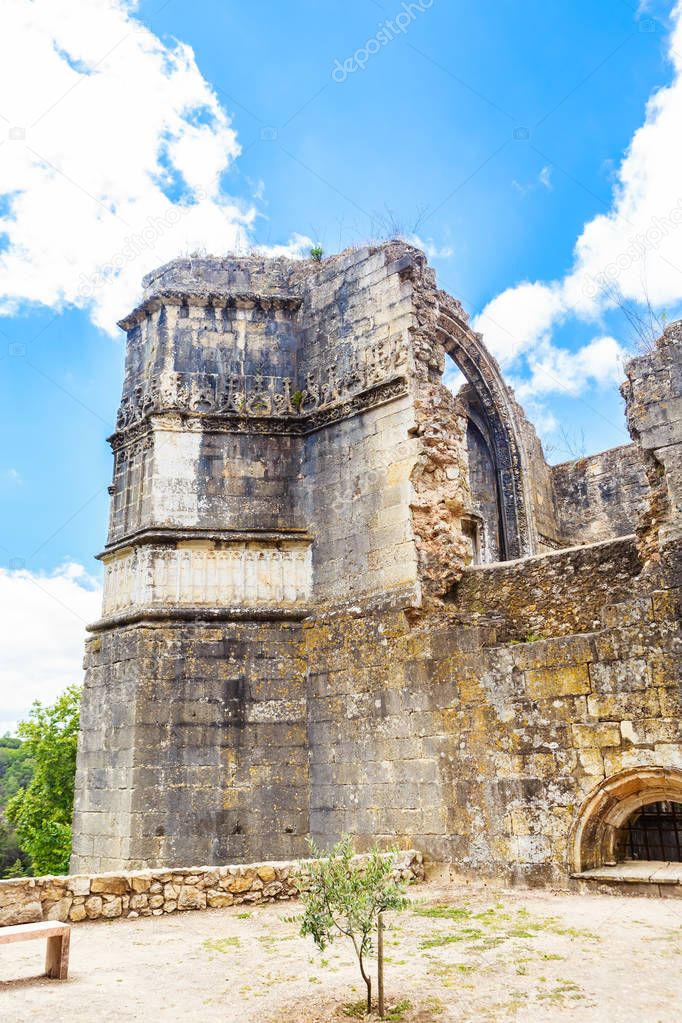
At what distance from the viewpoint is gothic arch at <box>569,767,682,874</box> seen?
7172 mm

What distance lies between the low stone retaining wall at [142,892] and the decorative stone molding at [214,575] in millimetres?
3652

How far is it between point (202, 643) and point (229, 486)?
2.05 meters

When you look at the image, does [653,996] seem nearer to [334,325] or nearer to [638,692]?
[638,692]

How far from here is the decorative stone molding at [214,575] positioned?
10250 mm

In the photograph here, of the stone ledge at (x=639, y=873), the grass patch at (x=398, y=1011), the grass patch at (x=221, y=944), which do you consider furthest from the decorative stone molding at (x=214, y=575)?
the grass patch at (x=398, y=1011)

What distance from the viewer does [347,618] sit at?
9820 millimetres

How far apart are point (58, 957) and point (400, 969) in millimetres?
1965

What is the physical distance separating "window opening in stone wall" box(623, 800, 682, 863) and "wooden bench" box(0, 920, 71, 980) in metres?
5.23

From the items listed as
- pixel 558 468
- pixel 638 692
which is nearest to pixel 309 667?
pixel 638 692

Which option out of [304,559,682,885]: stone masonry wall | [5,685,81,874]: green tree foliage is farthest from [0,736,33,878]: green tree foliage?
[304,559,682,885]: stone masonry wall

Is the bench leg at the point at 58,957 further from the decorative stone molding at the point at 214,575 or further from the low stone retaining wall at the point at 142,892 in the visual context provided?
the decorative stone molding at the point at 214,575

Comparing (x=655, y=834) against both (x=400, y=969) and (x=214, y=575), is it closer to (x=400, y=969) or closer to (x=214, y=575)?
(x=400, y=969)

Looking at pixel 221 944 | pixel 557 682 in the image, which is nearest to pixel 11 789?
pixel 557 682

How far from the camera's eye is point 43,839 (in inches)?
893
